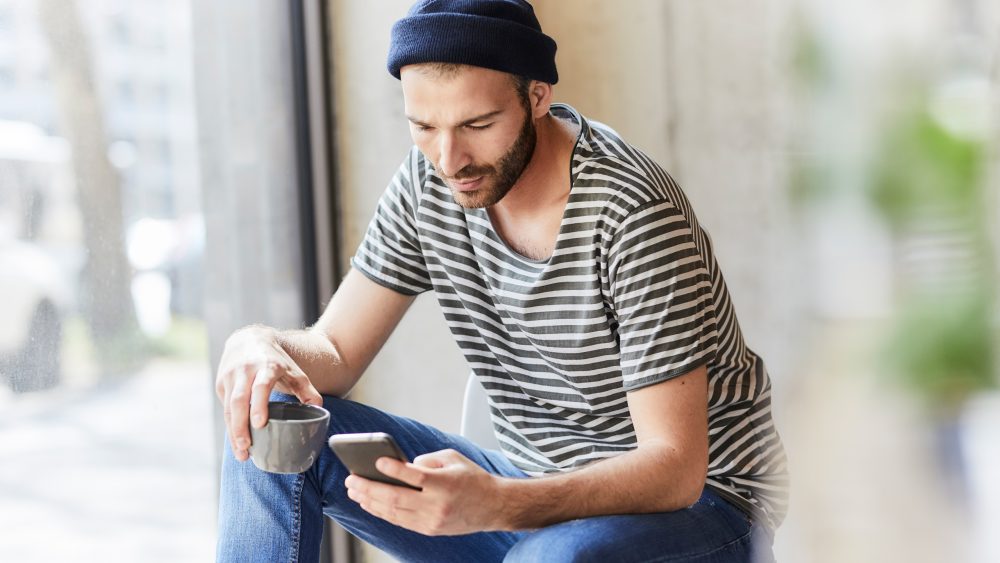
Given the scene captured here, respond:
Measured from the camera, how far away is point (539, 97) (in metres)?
1.42

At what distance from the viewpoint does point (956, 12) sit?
394 mm

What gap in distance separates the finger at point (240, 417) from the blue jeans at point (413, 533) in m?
0.07

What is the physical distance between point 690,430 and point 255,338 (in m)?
0.60

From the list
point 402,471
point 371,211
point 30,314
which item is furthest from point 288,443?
point 371,211

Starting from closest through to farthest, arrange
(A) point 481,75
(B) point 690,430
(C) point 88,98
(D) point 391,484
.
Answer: (D) point 391,484 < (B) point 690,430 < (A) point 481,75 < (C) point 88,98

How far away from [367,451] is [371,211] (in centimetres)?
114

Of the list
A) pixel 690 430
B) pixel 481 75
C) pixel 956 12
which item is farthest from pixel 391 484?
pixel 956 12

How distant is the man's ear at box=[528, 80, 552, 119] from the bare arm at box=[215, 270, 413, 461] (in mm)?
365

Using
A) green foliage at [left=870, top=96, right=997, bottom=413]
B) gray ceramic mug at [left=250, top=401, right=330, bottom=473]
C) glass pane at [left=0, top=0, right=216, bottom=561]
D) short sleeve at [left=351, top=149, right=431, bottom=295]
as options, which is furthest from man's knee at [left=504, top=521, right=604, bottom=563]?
glass pane at [left=0, top=0, right=216, bottom=561]

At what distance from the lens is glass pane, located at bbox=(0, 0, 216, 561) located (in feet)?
4.99

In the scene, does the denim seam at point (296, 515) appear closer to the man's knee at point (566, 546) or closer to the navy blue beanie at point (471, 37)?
the man's knee at point (566, 546)

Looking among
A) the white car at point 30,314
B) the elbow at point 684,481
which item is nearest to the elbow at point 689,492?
the elbow at point 684,481

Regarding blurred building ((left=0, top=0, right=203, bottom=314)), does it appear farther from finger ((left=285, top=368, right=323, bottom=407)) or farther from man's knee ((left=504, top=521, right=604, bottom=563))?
man's knee ((left=504, top=521, right=604, bottom=563))

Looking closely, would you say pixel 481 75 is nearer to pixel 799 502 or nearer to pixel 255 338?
pixel 255 338
